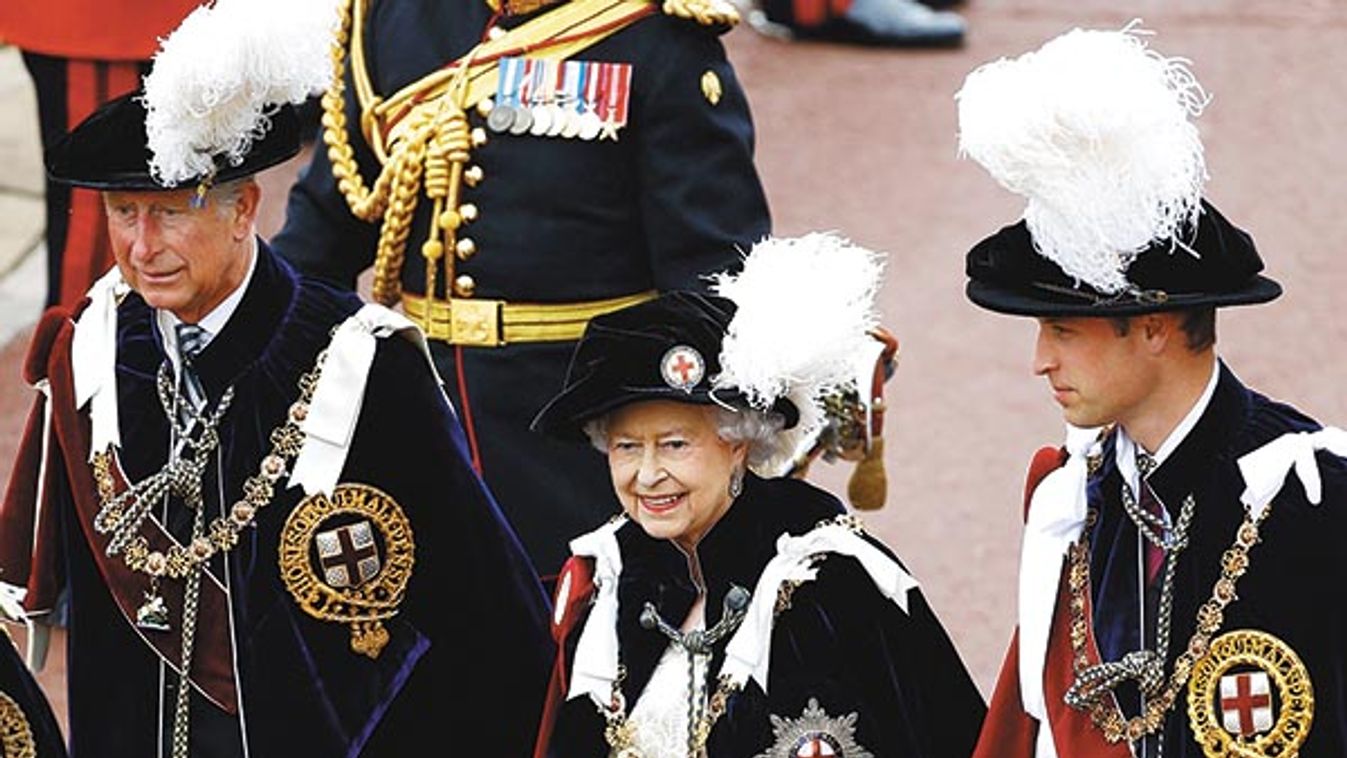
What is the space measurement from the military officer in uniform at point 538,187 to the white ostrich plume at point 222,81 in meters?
0.75

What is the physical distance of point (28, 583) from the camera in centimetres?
541

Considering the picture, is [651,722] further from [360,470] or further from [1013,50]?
[1013,50]

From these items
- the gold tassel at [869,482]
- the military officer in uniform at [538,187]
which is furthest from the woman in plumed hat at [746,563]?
the gold tassel at [869,482]

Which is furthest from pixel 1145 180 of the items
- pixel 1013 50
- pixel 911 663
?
pixel 1013 50

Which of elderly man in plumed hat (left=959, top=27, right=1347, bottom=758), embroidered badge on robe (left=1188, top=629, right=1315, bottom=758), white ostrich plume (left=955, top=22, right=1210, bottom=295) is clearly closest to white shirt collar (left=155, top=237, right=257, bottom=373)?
elderly man in plumed hat (left=959, top=27, right=1347, bottom=758)

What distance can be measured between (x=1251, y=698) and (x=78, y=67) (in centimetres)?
391

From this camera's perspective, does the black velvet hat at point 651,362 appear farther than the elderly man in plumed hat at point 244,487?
No

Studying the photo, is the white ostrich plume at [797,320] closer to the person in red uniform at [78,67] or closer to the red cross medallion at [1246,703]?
the red cross medallion at [1246,703]

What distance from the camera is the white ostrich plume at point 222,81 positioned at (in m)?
5.01

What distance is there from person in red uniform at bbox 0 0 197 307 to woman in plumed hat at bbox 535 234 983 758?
2778 millimetres

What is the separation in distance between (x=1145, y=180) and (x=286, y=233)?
221 cm

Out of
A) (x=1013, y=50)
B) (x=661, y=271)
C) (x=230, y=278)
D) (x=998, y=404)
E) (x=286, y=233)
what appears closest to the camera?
(x=230, y=278)

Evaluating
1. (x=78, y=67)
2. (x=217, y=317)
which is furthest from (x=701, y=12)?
(x=78, y=67)

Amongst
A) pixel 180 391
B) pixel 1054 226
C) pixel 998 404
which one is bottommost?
pixel 998 404
